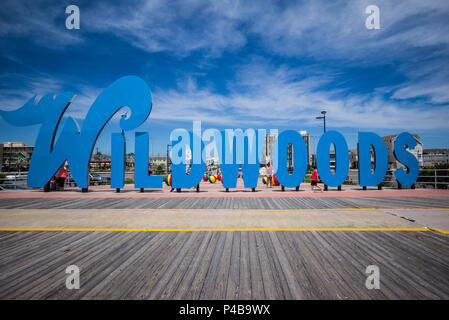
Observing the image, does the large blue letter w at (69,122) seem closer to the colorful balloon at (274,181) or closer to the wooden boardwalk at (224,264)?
the wooden boardwalk at (224,264)

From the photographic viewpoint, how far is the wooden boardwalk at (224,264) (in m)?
3.07

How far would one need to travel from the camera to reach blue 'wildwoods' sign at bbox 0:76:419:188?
42.8ft

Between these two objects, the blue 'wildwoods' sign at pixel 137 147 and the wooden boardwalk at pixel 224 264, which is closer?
the wooden boardwalk at pixel 224 264

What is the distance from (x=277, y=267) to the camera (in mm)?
3771

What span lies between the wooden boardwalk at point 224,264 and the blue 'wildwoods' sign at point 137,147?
7.76 metres

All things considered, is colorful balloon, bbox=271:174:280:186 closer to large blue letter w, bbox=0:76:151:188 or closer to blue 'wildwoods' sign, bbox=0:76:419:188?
blue 'wildwoods' sign, bbox=0:76:419:188

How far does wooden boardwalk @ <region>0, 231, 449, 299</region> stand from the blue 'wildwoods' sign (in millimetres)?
7765

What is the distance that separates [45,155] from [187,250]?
47.4 feet

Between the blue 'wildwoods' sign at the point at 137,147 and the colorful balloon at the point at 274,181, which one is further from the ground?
the blue 'wildwoods' sign at the point at 137,147

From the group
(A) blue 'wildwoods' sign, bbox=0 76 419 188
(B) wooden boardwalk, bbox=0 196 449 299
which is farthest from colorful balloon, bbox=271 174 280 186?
(B) wooden boardwalk, bbox=0 196 449 299

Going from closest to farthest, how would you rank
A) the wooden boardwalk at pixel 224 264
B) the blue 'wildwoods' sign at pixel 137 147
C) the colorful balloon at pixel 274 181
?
1. the wooden boardwalk at pixel 224 264
2. the blue 'wildwoods' sign at pixel 137 147
3. the colorful balloon at pixel 274 181

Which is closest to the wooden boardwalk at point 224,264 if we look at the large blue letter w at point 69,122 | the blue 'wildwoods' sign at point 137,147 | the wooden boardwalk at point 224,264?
the wooden boardwalk at point 224,264

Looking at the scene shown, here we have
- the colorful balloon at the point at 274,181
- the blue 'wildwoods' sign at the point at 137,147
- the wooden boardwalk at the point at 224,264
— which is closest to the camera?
the wooden boardwalk at the point at 224,264
